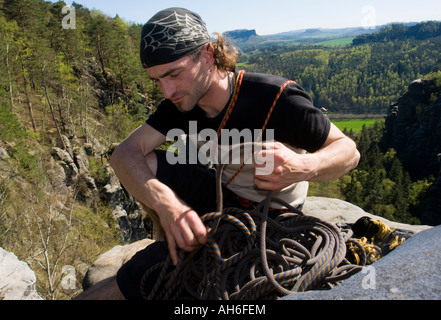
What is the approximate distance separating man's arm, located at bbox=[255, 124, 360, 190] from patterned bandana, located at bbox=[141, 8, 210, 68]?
1096 millimetres

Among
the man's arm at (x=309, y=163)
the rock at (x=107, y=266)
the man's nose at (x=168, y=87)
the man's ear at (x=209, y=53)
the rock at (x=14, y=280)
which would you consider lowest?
the rock at (x=107, y=266)

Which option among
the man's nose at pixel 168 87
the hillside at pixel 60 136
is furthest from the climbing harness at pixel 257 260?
the hillside at pixel 60 136

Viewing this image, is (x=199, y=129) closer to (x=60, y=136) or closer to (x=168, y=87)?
(x=168, y=87)

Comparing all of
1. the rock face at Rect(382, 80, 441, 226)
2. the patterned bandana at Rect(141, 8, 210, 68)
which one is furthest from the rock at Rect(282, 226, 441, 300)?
the rock face at Rect(382, 80, 441, 226)

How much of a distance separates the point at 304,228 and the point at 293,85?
44.9 inches

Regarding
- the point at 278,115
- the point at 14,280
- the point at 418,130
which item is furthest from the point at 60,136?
the point at 418,130

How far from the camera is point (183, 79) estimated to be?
8.47ft

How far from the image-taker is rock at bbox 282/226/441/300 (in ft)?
4.02

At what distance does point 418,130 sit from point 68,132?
66.1 meters

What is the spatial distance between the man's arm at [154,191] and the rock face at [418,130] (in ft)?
218

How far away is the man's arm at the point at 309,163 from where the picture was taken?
6.72 feet

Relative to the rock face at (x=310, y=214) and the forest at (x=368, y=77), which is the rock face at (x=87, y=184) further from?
the forest at (x=368, y=77)

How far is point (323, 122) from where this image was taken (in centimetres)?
242

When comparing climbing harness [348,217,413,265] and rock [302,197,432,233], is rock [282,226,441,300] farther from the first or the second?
rock [302,197,432,233]
